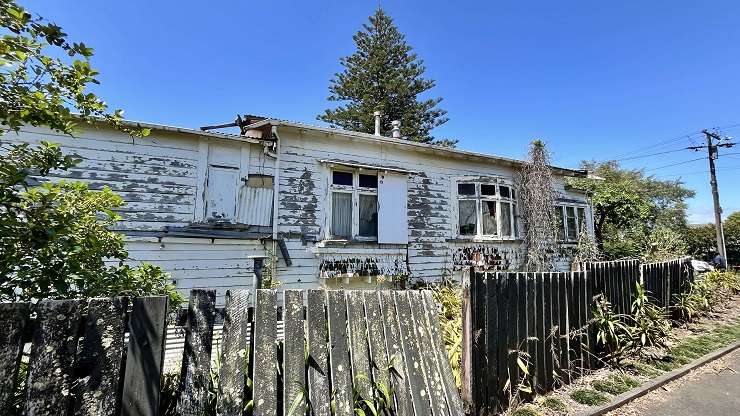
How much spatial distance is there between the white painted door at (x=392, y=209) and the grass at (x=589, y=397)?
5.67 m

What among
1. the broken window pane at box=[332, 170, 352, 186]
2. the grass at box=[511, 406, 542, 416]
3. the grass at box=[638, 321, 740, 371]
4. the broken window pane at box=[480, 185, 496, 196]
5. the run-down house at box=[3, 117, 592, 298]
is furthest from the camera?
the broken window pane at box=[480, 185, 496, 196]

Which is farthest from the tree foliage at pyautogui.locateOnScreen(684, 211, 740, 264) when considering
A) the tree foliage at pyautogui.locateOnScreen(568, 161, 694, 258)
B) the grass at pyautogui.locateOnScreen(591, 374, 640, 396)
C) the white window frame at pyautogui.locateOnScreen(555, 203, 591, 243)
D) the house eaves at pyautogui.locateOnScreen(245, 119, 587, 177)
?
the grass at pyautogui.locateOnScreen(591, 374, 640, 396)

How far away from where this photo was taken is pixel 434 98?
28.3 meters

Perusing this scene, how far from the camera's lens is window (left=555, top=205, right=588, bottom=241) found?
1313 cm

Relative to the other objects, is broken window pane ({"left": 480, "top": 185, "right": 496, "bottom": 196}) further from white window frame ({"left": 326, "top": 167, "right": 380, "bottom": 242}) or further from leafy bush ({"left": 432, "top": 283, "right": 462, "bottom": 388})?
leafy bush ({"left": 432, "top": 283, "right": 462, "bottom": 388})

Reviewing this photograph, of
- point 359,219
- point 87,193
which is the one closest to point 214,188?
point 359,219

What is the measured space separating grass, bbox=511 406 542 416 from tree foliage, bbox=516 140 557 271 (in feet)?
28.3

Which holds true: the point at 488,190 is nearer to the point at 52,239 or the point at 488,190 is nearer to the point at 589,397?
the point at 589,397

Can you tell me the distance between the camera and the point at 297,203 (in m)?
8.57

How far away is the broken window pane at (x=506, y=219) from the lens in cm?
1148

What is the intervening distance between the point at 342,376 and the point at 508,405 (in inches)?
87.8

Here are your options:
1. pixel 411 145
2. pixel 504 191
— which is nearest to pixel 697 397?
pixel 411 145

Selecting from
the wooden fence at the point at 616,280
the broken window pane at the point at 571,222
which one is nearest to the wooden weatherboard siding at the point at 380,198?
the broken window pane at the point at 571,222

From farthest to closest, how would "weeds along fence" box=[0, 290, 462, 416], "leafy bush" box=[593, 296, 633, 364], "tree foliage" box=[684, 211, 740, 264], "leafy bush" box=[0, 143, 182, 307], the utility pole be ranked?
"tree foliage" box=[684, 211, 740, 264] → the utility pole → "leafy bush" box=[593, 296, 633, 364] → "leafy bush" box=[0, 143, 182, 307] → "weeds along fence" box=[0, 290, 462, 416]
